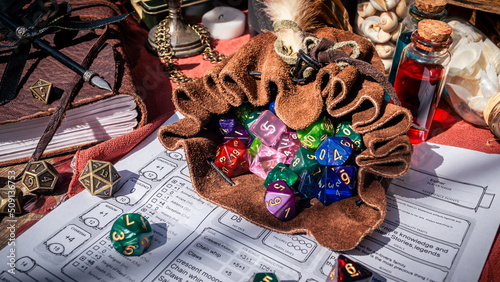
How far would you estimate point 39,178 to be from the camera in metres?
0.85

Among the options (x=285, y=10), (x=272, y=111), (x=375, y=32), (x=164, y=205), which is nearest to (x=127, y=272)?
(x=164, y=205)

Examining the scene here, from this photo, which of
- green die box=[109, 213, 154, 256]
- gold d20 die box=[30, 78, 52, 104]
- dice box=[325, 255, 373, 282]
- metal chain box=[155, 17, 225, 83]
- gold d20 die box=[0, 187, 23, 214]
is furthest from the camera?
metal chain box=[155, 17, 225, 83]

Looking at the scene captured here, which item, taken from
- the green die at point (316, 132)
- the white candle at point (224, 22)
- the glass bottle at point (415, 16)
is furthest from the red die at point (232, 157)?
the white candle at point (224, 22)

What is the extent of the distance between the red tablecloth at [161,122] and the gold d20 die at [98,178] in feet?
0.21

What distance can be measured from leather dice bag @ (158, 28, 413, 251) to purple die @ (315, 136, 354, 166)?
4 centimetres

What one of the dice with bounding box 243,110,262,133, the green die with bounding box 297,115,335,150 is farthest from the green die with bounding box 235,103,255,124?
the green die with bounding box 297,115,335,150

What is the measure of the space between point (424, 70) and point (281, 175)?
443mm

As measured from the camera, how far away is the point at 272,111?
844 millimetres

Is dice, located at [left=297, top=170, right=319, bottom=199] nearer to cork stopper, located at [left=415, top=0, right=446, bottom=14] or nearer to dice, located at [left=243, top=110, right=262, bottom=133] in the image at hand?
dice, located at [left=243, top=110, right=262, bottom=133]

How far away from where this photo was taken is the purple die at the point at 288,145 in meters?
0.86

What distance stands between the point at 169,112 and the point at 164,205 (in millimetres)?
362

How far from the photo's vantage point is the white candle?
146 centimetres

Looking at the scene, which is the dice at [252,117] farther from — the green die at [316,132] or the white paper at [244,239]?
the white paper at [244,239]

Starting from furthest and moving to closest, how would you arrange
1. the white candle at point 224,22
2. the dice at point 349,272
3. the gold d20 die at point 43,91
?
1. the white candle at point 224,22
2. the gold d20 die at point 43,91
3. the dice at point 349,272
